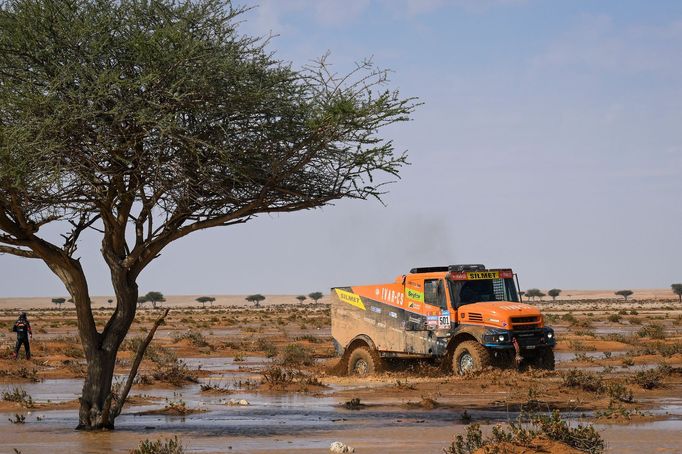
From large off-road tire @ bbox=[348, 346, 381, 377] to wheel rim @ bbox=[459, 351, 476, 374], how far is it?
110 inches

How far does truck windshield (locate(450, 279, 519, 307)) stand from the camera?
2477 cm

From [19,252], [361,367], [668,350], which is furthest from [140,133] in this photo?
[668,350]

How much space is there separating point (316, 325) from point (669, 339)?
3072 centimetres

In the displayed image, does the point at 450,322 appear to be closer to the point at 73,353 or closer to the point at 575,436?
the point at 575,436

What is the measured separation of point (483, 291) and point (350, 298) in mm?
4357

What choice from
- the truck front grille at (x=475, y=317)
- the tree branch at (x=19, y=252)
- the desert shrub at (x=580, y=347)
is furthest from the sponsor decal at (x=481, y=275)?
the desert shrub at (x=580, y=347)

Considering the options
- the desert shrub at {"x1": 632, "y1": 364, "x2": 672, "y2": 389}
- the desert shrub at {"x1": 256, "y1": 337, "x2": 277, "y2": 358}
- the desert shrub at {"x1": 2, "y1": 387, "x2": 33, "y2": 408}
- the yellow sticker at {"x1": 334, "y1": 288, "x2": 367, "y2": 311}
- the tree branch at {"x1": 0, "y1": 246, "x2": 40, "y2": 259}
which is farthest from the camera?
the desert shrub at {"x1": 256, "y1": 337, "x2": 277, "y2": 358}

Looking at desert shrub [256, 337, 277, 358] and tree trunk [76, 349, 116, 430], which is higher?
desert shrub [256, 337, 277, 358]

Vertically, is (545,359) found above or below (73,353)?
below

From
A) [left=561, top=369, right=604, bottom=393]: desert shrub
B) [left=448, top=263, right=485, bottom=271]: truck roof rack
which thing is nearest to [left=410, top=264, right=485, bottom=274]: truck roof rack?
[left=448, top=263, right=485, bottom=271]: truck roof rack

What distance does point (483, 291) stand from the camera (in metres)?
25.0

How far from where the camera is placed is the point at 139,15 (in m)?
15.4

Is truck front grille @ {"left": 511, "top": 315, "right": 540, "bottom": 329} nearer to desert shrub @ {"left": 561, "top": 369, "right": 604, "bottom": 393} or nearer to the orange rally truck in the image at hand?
the orange rally truck

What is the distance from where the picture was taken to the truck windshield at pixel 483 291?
81.3ft
